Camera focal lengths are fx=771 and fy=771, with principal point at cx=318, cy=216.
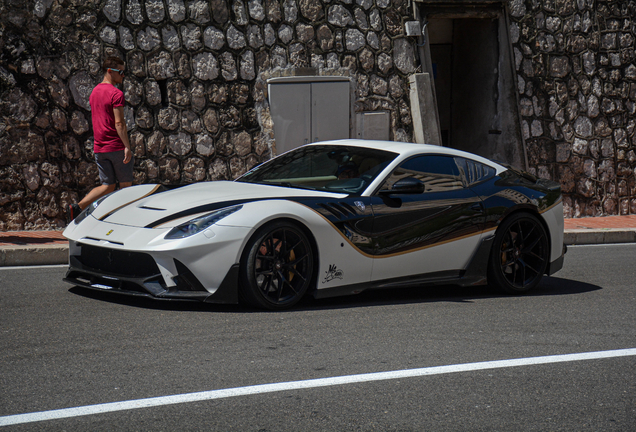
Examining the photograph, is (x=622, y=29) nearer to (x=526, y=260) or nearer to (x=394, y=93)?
(x=394, y=93)

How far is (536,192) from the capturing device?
23.7 ft

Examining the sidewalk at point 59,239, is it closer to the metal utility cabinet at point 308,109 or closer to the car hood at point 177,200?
the car hood at point 177,200

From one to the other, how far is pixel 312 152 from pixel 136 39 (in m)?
5.43

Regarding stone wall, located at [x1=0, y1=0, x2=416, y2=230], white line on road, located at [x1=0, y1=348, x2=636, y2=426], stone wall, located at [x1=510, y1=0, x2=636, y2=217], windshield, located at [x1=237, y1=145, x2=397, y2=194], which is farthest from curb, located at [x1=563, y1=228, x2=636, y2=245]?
white line on road, located at [x1=0, y1=348, x2=636, y2=426]

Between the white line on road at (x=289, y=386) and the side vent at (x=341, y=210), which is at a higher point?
the side vent at (x=341, y=210)

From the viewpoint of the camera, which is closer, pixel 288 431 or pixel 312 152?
pixel 288 431

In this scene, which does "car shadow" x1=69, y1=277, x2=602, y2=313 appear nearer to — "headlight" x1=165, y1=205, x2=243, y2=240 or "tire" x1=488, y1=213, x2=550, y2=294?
"tire" x1=488, y1=213, x2=550, y2=294

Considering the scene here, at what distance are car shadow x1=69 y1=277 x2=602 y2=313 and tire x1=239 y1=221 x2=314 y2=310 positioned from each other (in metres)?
0.13

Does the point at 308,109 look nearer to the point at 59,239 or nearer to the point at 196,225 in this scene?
the point at 59,239

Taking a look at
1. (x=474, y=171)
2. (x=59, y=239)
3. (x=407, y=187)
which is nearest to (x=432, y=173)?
(x=474, y=171)

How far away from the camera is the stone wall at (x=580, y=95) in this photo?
546 inches

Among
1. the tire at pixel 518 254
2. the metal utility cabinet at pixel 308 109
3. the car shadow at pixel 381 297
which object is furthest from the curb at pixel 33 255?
the metal utility cabinet at pixel 308 109

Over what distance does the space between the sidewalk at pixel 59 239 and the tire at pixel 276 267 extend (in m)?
3.53

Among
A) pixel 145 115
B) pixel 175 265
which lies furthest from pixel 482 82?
pixel 175 265
